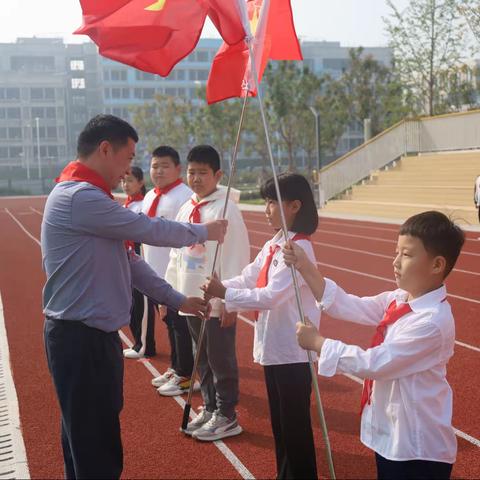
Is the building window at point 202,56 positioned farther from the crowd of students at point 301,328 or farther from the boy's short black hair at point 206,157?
the boy's short black hair at point 206,157

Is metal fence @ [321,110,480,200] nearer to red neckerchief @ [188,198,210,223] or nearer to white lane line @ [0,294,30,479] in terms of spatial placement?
white lane line @ [0,294,30,479]

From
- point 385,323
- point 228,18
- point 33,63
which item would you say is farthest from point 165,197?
point 33,63

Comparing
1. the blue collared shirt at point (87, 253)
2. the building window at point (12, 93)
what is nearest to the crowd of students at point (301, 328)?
the blue collared shirt at point (87, 253)

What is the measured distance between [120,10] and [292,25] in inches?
41.9

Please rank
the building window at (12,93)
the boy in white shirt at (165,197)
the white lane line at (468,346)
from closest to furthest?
the boy in white shirt at (165,197), the white lane line at (468,346), the building window at (12,93)

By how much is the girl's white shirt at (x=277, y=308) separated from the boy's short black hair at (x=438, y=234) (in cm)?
93

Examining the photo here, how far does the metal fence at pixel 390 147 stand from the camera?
25.3 metres

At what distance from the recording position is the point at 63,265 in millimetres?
2951

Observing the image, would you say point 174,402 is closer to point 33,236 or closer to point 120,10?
point 120,10

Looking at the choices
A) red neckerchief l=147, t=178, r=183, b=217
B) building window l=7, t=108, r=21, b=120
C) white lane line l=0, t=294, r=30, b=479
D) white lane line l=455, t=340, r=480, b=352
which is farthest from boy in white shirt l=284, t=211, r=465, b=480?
building window l=7, t=108, r=21, b=120

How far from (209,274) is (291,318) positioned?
1.15 meters

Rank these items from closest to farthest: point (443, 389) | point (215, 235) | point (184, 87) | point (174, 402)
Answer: point (443, 389) < point (215, 235) < point (174, 402) < point (184, 87)

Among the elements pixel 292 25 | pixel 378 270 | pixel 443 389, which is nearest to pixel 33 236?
pixel 378 270

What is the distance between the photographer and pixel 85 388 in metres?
2.97
